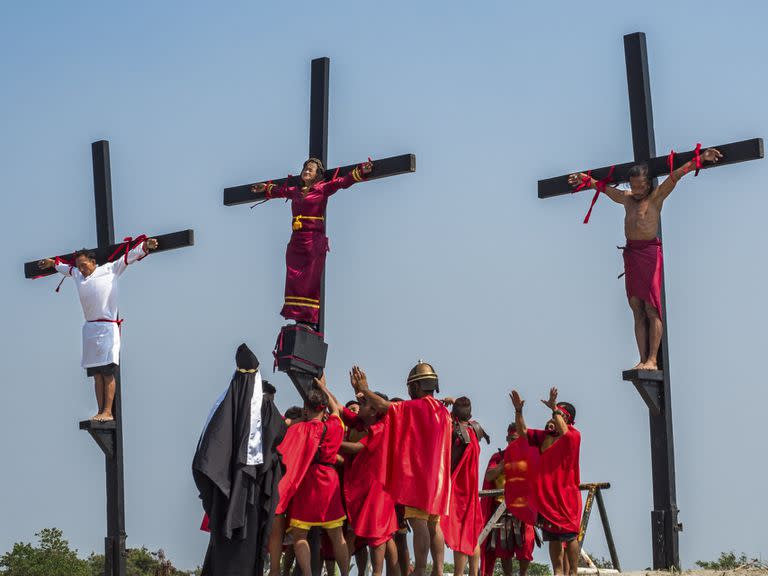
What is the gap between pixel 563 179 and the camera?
17.7 m

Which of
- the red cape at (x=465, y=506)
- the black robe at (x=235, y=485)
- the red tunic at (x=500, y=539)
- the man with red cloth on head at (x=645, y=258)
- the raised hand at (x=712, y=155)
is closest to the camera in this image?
the black robe at (x=235, y=485)

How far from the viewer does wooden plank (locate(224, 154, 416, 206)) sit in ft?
57.2

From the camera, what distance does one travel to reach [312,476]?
15.3 metres

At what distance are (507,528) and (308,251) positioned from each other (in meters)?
3.56

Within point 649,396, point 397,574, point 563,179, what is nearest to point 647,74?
point 563,179

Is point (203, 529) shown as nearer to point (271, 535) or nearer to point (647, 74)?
point (271, 535)

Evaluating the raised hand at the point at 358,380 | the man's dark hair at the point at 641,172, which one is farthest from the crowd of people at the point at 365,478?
the man's dark hair at the point at 641,172

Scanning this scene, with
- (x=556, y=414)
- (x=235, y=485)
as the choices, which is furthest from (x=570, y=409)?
(x=235, y=485)

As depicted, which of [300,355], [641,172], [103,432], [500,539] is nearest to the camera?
[641,172]

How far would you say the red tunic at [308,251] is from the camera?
17.7 meters

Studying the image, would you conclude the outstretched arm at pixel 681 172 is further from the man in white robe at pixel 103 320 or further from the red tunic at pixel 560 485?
the man in white robe at pixel 103 320

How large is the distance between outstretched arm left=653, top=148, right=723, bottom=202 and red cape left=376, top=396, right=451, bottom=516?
11.2 ft

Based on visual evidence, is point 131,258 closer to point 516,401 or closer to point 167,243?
point 167,243

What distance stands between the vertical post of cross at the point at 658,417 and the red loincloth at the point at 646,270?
144 mm
